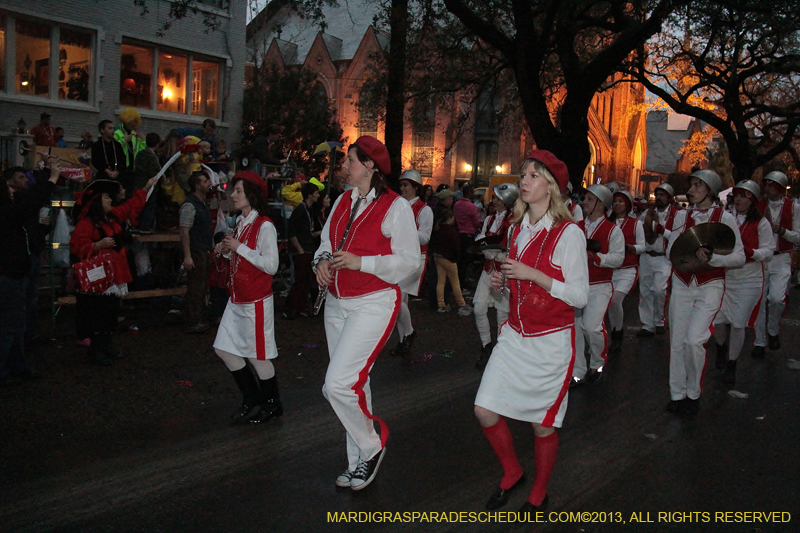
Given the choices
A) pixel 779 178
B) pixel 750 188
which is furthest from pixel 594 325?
pixel 779 178

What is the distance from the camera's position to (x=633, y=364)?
842 cm

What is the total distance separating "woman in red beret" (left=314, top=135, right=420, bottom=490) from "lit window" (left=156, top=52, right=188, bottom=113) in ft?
50.1

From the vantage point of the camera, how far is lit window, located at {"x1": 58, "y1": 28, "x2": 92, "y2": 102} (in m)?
16.2

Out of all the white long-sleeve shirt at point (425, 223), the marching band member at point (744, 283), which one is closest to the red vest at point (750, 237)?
the marching band member at point (744, 283)

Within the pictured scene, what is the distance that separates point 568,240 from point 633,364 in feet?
16.7

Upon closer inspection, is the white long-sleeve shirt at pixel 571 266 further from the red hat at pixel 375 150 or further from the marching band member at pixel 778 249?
the marching band member at pixel 778 249

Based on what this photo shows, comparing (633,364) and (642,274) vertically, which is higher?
(642,274)

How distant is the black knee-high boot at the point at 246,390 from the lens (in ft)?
18.8

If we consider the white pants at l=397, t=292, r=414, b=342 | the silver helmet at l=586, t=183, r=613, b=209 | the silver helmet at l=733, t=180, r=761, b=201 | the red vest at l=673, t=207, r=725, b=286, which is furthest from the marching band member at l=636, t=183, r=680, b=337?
the white pants at l=397, t=292, r=414, b=342

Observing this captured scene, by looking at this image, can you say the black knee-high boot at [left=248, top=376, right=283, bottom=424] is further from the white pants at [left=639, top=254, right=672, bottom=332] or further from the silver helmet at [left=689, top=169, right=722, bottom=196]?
the white pants at [left=639, top=254, right=672, bottom=332]

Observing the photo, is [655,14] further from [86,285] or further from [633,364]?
[86,285]

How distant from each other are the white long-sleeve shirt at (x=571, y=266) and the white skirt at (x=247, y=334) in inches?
100

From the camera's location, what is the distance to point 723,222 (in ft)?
20.5

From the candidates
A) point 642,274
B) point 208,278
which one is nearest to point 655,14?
point 642,274
